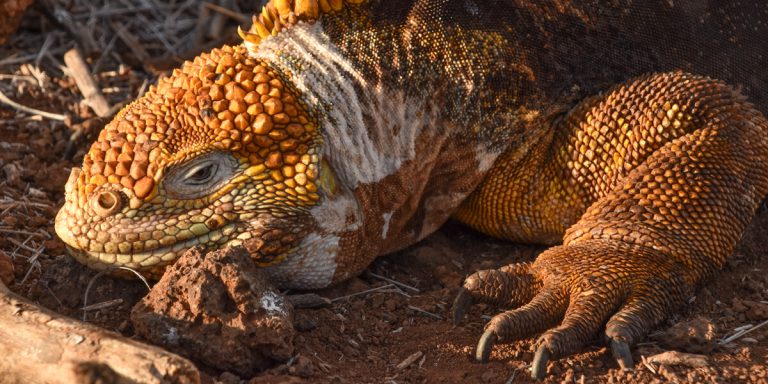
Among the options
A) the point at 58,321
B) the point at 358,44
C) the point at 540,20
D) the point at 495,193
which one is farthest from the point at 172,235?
the point at 540,20

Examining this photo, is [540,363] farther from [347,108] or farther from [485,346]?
[347,108]

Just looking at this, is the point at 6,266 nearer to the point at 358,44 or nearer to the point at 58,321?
the point at 58,321

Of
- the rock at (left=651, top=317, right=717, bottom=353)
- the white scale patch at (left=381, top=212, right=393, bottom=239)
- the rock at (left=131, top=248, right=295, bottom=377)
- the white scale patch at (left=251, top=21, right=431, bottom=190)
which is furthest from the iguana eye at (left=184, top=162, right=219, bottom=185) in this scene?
the rock at (left=651, top=317, right=717, bottom=353)

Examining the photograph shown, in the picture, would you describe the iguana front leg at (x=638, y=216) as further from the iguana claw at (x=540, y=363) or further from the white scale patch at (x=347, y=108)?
the white scale patch at (x=347, y=108)

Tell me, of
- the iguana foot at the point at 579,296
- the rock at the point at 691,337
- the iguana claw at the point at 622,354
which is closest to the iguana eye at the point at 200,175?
the iguana foot at the point at 579,296

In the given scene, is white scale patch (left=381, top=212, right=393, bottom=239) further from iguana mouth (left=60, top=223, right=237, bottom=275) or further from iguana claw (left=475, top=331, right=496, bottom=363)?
iguana claw (left=475, top=331, right=496, bottom=363)

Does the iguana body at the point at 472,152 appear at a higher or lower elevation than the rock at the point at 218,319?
higher
